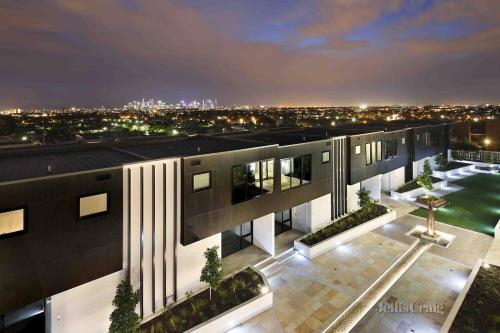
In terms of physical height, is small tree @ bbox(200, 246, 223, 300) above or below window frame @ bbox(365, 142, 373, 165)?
below

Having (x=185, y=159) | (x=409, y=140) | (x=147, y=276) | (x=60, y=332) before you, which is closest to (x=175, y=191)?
(x=185, y=159)

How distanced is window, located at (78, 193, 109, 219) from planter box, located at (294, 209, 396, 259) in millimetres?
9759

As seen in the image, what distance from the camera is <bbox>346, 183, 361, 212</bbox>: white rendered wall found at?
20.0m

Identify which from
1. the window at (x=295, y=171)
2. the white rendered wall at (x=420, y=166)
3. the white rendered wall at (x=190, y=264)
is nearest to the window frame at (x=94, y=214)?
the white rendered wall at (x=190, y=264)

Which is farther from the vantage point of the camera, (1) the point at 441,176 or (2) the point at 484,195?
(1) the point at 441,176

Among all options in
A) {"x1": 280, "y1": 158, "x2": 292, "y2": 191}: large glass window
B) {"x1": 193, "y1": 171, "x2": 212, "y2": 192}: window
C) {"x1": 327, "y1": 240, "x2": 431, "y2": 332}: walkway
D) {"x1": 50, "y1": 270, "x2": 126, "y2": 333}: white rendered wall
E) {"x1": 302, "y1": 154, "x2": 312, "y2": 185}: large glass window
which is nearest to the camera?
{"x1": 50, "y1": 270, "x2": 126, "y2": 333}: white rendered wall

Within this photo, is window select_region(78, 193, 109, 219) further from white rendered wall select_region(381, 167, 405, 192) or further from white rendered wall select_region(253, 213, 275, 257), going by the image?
white rendered wall select_region(381, 167, 405, 192)

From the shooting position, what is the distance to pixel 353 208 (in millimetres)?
20359

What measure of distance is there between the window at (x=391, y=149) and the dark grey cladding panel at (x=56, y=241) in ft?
66.0

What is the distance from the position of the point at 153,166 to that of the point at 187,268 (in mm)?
4423

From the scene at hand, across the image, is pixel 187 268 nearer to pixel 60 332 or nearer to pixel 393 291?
pixel 60 332

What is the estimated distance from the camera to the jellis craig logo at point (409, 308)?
10.9m

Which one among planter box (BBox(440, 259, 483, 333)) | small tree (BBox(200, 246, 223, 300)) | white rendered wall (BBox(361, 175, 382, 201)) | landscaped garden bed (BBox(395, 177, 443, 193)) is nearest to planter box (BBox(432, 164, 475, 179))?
landscaped garden bed (BBox(395, 177, 443, 193))

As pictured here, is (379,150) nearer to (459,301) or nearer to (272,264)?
(459,301)
